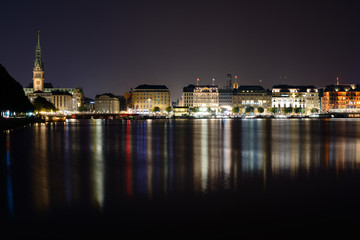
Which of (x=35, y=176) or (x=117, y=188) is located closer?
(x=117, y=188)

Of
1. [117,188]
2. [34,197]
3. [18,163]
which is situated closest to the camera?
[34,197]

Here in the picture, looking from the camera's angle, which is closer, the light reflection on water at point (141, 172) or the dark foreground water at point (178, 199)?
the dark foreground water at point (178, 199)

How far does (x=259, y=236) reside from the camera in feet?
32.8

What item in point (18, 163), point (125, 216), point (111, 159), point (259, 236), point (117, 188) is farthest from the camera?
point (111, 159)

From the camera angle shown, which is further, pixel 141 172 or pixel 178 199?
pixel 141 172

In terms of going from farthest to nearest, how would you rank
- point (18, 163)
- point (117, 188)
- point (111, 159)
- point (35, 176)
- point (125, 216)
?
point (111, 159), point (18, 163), point (35, 176), point (117, 188), point (125, 216)

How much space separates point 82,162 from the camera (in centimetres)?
2416

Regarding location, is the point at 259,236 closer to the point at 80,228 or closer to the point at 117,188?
the point at 80,228

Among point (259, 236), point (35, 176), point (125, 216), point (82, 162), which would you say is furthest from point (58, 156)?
point (259, 236)

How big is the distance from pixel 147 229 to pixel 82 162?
1460cm

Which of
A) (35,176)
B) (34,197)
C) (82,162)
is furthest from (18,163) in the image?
(34,197)

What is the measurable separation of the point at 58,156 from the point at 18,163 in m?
4.47

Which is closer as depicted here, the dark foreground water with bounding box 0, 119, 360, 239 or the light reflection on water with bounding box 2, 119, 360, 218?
the dark foreground water with bounding box 0, 119, 360, 239

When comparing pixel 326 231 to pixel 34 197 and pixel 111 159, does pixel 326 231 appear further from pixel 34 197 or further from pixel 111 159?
pixel 111 159
